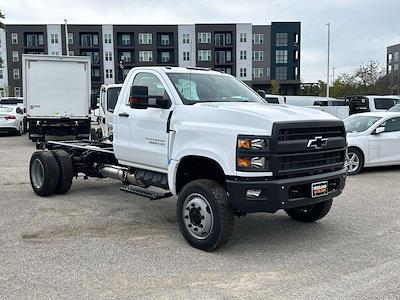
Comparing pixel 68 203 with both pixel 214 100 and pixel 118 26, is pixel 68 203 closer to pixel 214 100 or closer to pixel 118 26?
pixel 214 100

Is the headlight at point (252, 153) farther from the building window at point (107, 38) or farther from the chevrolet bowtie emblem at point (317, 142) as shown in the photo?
the building window at point (107, 38)

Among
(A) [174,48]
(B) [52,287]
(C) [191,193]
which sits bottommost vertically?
(B) [52,287]

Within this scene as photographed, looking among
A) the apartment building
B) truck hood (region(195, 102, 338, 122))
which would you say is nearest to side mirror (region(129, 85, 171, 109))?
truck hood (region(195, 102, 338, 122))

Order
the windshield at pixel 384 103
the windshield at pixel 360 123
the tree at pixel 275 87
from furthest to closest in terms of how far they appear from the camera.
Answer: the tree at pixel 275 87, the windshield at pixel 384 103, the windshield at pixel 360 123

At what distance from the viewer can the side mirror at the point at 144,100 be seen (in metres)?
6.16

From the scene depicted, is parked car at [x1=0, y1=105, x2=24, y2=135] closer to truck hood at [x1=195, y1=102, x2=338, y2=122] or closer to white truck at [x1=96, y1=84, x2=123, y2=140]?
white truck at [x1=96, y1=84, x2=123, y2=140]

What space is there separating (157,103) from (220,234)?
195 centimetres

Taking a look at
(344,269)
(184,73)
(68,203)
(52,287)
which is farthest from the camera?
(68,203)

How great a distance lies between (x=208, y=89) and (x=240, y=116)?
133 cm

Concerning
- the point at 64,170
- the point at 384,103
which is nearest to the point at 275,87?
the point at 384,103

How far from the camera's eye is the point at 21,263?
5.25 meters

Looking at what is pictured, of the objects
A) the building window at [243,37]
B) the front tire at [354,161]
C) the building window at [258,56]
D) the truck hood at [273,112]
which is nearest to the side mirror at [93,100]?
the front tire at [354,161]

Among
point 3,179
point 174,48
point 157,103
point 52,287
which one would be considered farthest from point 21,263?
point 174,48

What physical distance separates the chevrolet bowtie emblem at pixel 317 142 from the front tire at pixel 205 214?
114 cm
